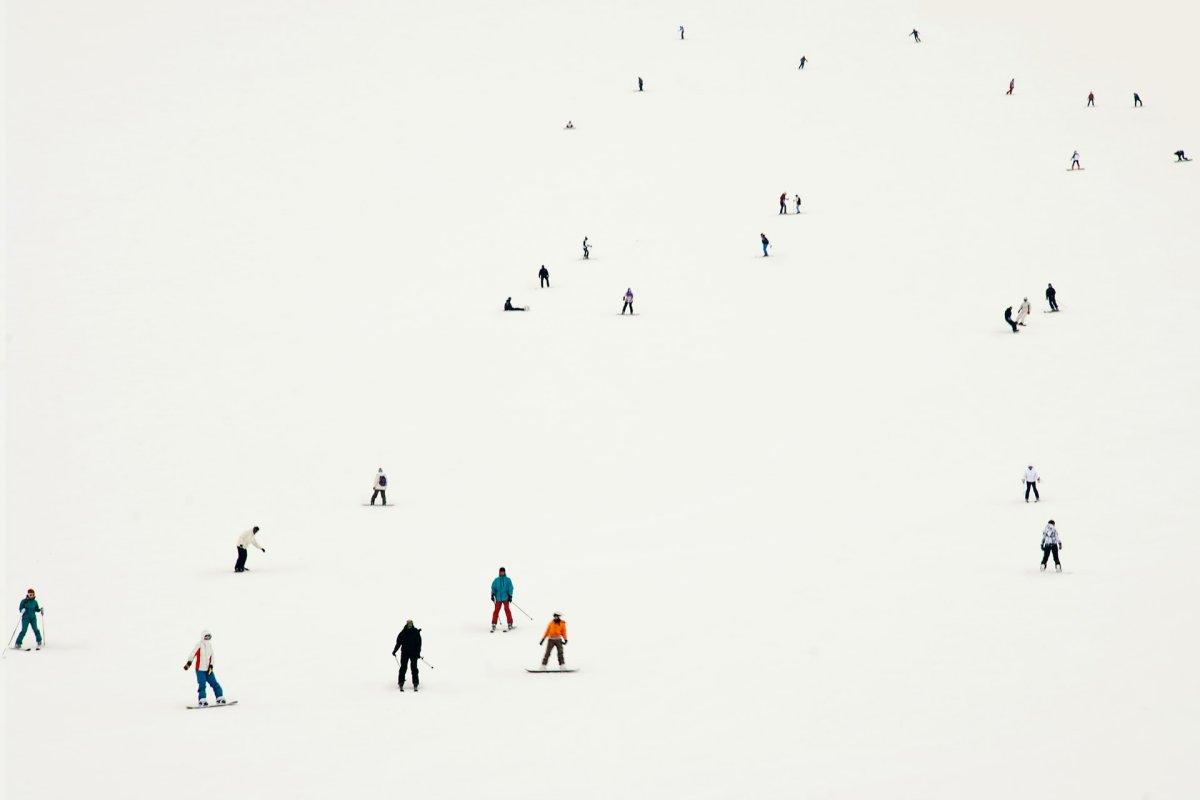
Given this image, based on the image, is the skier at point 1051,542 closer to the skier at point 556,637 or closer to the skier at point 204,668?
the skier at point 556,637

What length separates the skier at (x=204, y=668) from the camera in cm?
1694

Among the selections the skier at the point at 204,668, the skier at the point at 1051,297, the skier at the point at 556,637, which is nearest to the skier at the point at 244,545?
the skier at the point at 204,668

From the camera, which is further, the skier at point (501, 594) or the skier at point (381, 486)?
the skier at point (381, 486)

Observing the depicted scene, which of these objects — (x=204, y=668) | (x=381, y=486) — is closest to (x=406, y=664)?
(x=204, y=668)

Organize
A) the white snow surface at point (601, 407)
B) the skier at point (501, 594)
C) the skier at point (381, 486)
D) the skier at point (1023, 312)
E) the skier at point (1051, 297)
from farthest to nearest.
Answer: the skier at point (1051, 297) < the skier at point (1023, 312) < the skier at point (381, 486) < the skier at point (501, 594) < the white snow surface at point (601, 407)

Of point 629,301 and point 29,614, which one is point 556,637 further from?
point 629,301

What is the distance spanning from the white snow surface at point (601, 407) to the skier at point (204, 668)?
328mm

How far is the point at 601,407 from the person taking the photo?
120 feet

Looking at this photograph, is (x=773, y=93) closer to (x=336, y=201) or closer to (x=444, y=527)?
(x=336, y=201)

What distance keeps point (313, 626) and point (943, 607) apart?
9.38 m

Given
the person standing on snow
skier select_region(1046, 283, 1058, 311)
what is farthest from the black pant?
skier select_region(1046, 283, 1058, 311)

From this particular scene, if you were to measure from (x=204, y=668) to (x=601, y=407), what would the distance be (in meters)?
20.3

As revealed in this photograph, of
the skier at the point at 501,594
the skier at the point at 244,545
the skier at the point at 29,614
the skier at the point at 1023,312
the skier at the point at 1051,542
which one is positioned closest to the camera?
the skier at the point at 29,614

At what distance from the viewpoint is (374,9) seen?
83438mm
